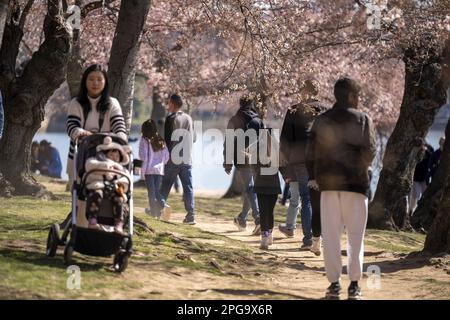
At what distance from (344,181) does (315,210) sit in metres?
3.78

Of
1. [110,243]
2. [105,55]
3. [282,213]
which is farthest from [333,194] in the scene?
[105,55]

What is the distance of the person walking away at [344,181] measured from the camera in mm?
8320

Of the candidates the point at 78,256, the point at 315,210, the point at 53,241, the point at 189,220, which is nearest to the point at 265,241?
the point at 315,210

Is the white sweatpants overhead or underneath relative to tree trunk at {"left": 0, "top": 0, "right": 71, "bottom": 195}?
underneath

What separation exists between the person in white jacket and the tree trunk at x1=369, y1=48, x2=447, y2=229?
9095 mm

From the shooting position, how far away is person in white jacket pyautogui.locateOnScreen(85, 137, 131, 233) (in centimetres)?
862

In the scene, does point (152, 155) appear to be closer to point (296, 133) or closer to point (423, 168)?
point (296, 133)

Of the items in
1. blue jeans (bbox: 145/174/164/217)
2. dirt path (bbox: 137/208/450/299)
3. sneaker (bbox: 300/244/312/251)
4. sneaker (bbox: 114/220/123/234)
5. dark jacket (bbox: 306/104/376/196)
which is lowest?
dirt path (bbox: 137/208/450/299)

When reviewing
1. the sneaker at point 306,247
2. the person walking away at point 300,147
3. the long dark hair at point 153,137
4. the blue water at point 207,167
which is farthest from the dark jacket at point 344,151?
the blue water at point 207,167

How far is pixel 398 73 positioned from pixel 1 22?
2157cm

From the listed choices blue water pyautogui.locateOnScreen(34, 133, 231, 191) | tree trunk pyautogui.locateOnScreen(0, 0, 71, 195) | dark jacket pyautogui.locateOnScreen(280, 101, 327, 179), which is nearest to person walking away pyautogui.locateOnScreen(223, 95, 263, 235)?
dark jacket pyautogui.locateOnScreen(280, 101, 327, 179)

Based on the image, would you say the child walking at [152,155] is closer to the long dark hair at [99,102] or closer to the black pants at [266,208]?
the black pants at [266,208]

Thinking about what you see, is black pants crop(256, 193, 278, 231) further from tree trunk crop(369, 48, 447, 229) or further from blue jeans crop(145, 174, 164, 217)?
tree trunk crop(369, 48, 447, 229)

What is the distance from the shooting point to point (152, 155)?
15.2 meters
